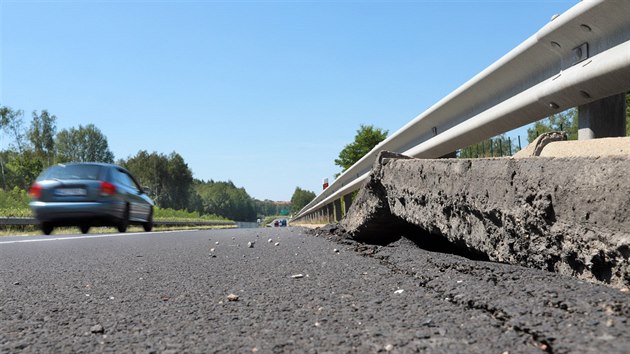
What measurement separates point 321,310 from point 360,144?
58.3 meters

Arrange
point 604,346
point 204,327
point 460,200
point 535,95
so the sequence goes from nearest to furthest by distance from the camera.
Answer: point 604,346
point 204,327
point 460,200
point 535,95

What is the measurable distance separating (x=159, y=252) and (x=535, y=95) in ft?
11.9

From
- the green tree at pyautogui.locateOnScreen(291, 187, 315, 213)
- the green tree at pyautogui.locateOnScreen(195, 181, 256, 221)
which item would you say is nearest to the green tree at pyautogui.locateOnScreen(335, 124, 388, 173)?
the green tree at pyautogui.locateOnScreen(195, 181, 256, 221)

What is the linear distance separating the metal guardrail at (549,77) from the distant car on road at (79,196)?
672 centimetres

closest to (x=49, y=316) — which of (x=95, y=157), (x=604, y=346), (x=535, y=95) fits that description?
(x=604, y=346)

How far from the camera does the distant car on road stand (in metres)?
9.82

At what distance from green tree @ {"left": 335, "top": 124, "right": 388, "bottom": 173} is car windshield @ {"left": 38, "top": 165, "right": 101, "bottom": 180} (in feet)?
162

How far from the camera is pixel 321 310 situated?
2.08 metres

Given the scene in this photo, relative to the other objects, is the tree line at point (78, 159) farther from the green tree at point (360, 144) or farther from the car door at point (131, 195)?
the car door at point (131, 195)

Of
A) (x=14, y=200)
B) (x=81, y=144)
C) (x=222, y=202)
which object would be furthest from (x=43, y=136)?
(x=222, y=202)

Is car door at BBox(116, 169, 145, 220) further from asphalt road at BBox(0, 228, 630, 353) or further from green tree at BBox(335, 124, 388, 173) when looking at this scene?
green tree at BBox(335, 124, 388, 173)

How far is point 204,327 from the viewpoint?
1889mm

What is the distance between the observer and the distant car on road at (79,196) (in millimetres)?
9820

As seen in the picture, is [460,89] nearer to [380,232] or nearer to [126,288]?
[380,232]
